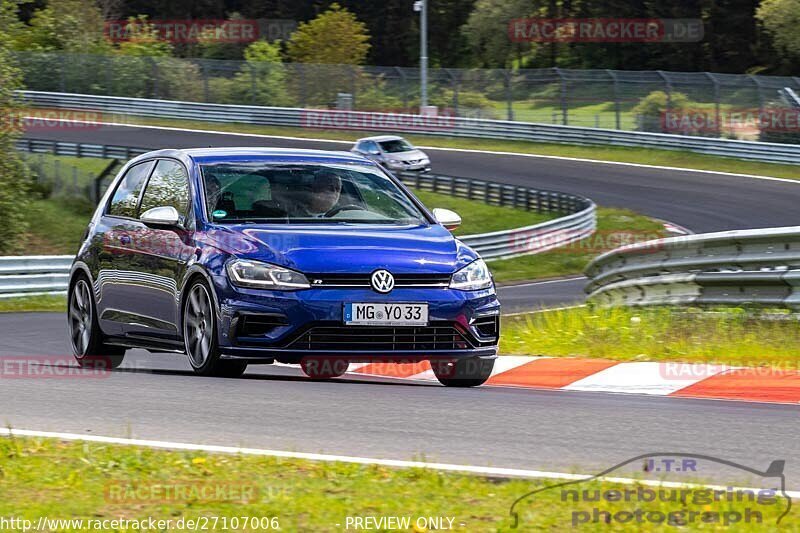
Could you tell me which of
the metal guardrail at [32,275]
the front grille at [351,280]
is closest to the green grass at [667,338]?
the front grille at [351,280]

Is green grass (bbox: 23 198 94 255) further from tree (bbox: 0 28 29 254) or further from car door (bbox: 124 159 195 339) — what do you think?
car door (bbox: 124 159 195 339)

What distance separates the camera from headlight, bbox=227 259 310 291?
8523mm

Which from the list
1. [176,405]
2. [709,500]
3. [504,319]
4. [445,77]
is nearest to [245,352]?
[176,405]

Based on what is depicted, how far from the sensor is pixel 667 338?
11.2 meters

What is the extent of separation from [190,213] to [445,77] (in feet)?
148

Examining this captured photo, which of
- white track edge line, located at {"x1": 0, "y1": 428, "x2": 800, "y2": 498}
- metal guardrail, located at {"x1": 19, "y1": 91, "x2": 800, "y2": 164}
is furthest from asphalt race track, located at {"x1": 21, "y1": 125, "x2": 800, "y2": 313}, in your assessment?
white track edge line, located at {"x1": 0, "y1": 428, "x2": 800, "y2": 498}

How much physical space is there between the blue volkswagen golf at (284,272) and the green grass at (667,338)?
189 cm

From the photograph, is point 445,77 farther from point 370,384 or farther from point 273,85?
point 370,384

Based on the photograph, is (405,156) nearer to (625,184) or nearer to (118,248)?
(625,184)

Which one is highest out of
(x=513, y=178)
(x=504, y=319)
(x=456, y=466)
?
(x=456, y=466)

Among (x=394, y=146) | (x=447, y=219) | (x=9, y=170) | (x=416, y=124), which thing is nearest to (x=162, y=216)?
(x=447, y=219)

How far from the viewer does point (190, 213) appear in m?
9.41

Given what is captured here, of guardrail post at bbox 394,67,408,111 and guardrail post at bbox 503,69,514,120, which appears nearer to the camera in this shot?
guardrail post at bbox 503,69,514,120

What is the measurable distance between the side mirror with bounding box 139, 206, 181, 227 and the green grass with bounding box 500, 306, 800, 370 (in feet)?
10.5
